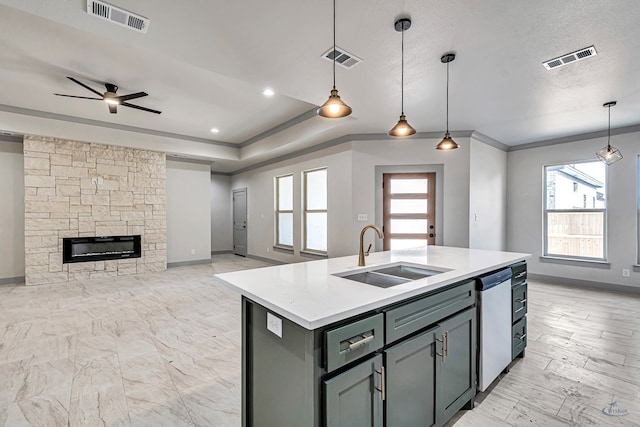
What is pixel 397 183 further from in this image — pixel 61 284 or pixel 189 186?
pixel 61 284

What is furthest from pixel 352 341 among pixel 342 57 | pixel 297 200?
pixel 297 200

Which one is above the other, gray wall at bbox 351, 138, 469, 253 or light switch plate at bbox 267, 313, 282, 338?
gray wall at bbox 351, 138, 469, 253

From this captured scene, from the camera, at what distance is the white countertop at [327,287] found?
4.04 ft

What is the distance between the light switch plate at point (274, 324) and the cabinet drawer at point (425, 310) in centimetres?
51

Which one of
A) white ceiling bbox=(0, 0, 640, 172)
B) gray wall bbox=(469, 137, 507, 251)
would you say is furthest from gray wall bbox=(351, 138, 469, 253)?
white ceiling bbox=(0, 0, 640, 172)

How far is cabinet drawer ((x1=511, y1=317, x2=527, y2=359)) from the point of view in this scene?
98.4 inches

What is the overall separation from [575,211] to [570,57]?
13.0 ft

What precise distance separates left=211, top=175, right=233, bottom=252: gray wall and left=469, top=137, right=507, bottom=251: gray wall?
7197 mm

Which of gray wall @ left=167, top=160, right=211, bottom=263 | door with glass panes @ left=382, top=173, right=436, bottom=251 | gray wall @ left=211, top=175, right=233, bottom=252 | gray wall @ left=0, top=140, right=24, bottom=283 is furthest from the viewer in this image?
gray wall @ left=211, top=175, right=233, bottom=252

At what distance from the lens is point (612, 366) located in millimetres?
2572

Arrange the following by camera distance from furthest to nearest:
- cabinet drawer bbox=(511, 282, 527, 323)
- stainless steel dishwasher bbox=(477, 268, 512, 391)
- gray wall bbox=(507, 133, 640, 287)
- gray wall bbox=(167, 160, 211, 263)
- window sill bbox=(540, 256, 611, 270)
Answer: gray wall bbox=(167, 160, 211, 263), window sill bbox=(540, 256, 611, 270), gray wall bbox=(507, 133, 640, 287), cabinet drawer bbox=(511, 282, 527, 323), stainless steel dishwasher bbox=(477, 268, 512, 391)

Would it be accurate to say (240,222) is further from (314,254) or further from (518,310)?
(518,310)

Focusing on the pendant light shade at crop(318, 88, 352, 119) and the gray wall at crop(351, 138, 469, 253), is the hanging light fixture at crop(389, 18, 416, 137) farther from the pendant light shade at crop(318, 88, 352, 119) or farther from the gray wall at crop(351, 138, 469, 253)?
the gray wall at crop(351, 138, 469, 253)

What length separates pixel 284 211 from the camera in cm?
731
